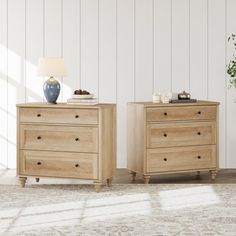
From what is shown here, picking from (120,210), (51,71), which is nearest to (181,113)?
(51,71)

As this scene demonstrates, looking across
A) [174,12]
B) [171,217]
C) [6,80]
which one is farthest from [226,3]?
[171,217]

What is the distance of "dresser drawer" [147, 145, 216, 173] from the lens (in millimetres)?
5844

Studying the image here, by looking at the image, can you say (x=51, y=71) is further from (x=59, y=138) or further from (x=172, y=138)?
(x=172, y=138)

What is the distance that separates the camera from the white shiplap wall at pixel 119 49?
6629 millimetres

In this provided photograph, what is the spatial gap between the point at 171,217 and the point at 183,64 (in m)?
2.57

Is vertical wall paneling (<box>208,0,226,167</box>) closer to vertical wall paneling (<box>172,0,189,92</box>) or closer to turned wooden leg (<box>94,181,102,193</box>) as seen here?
vertical wall paneling (<box>172,0,189,92</box>)

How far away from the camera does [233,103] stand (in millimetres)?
6715

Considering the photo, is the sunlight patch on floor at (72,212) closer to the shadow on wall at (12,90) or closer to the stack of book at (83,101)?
the stack of book at (83,101)

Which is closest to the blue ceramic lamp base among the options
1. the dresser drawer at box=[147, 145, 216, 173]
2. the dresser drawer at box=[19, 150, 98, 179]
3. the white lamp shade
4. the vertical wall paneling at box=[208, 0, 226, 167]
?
the white lamp shade

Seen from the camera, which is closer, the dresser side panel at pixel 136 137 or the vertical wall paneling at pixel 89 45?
the dresser side panel at pixel 136 137

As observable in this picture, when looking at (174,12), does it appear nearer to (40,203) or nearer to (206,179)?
(206,179)

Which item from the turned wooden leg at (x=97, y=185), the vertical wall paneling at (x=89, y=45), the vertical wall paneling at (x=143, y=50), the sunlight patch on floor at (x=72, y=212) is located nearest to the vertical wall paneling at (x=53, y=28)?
the vertical wall paneling at (x=89, y=45)

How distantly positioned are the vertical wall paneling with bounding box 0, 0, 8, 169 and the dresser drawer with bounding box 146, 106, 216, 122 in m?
1.74

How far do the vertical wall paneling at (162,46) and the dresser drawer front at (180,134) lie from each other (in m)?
0.84
